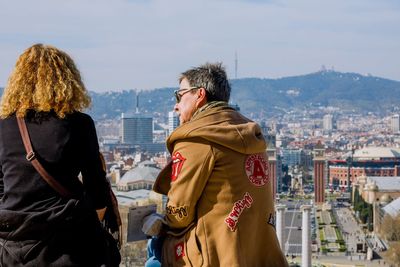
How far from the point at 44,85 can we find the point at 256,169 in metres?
0.52

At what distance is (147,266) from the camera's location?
2.09 metres

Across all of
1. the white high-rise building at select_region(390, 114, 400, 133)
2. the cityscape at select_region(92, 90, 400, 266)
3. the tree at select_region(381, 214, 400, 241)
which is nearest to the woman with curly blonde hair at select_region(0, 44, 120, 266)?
the cityscape at select_region(92, 90, 400, 266)

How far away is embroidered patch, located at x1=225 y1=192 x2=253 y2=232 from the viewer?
79.7 inches

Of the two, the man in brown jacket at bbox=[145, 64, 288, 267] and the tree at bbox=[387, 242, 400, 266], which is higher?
the man in brown jacket at bbox=[145, 64, 288, 267]

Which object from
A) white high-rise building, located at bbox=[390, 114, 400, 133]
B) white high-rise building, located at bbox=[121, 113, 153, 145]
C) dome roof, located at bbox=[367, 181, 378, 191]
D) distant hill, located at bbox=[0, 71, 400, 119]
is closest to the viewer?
dome roof, located at bbox=[367, 181, 378, 191]

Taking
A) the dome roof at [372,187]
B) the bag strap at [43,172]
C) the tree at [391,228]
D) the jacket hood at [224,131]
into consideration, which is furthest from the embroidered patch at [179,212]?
the dome roof at [372,187]

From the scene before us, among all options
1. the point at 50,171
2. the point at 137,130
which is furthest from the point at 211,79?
the point at 137,130

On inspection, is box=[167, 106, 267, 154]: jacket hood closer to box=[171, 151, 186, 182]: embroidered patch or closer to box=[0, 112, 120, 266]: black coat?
box=[171, 151, 186, 182]: embroidered patch

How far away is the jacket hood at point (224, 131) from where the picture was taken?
2.02 metres

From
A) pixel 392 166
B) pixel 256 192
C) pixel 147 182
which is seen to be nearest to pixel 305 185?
pixel 392 166

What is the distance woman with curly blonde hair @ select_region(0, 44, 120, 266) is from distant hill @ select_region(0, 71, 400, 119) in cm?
14962

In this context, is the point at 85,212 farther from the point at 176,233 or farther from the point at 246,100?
the point at 246,100

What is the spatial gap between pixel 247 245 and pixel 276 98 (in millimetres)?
176828

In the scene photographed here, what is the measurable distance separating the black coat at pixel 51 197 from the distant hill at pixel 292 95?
14965 centimetres
